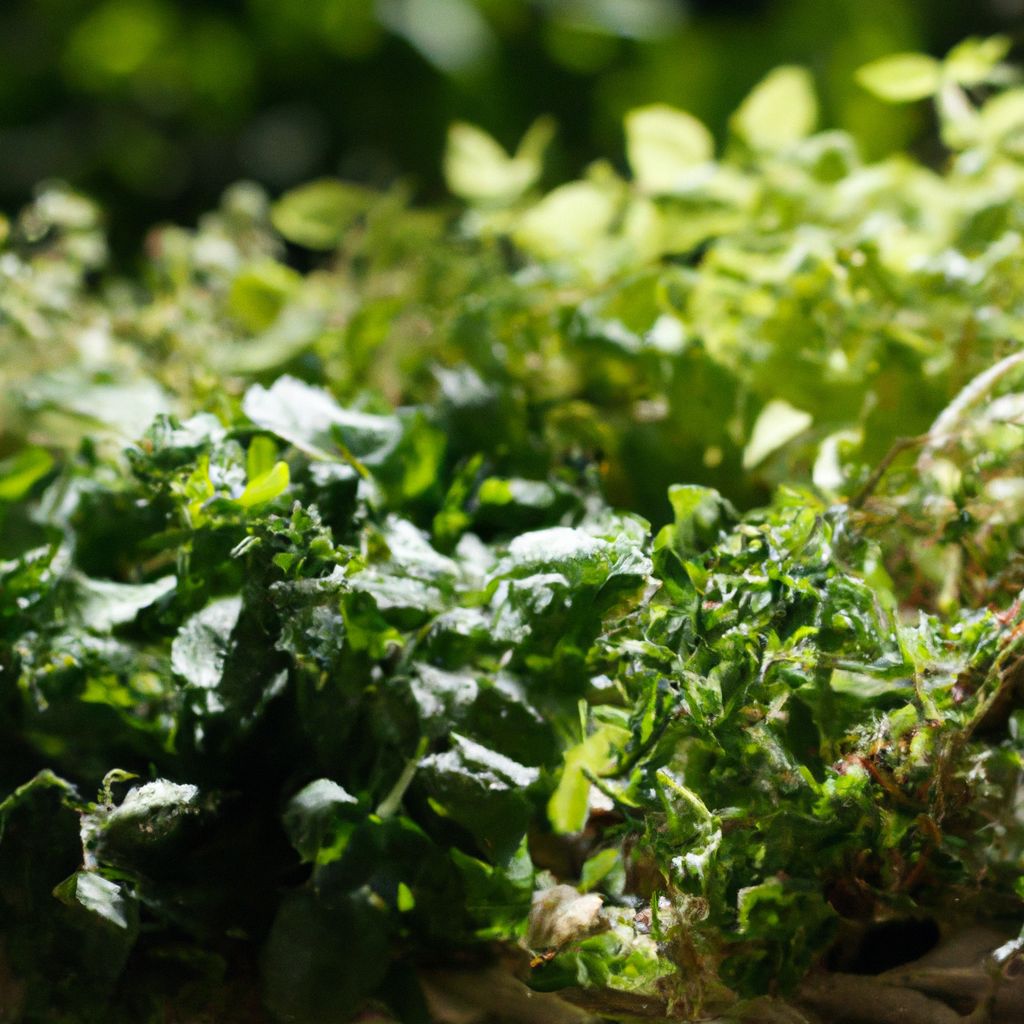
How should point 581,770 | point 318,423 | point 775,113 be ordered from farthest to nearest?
point 775,113, point 318,423, point 581,770

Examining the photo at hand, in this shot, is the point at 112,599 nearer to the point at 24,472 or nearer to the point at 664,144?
the point at 24,472

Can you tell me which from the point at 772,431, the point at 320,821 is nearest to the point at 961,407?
the point at 772,431

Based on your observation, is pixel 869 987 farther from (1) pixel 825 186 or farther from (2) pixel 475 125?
(2) pixel 475 125

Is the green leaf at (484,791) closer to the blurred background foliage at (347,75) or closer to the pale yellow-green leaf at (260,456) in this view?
the pale yellow-green leaf at (260,456)

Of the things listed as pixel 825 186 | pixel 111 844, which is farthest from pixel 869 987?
pixel 825 186

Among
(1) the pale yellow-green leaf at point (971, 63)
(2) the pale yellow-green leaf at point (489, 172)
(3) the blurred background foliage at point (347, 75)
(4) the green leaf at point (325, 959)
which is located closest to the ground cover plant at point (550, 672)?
(4) the green leaf at point (325, 959)

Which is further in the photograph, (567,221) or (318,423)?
(567,221)
